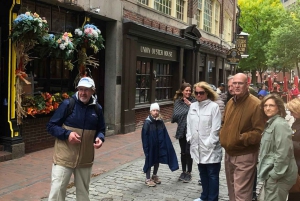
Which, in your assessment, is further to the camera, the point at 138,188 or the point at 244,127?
the point at 138,188

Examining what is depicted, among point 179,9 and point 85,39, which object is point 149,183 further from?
point 179,9

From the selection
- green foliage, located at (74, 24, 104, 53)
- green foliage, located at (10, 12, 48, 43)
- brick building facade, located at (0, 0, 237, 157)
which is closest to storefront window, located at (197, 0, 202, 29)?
brick building facade, located at (0, 0, 237, 157)

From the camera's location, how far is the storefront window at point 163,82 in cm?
1508

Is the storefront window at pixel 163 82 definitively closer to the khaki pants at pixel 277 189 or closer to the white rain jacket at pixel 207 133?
the white rain jacket at pixel 207 133

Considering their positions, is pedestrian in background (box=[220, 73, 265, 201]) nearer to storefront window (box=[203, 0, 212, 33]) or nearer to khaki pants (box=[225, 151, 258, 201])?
khaki pants (box=[225, 151, 258, 201])

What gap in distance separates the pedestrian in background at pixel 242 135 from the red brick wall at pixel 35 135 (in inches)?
197

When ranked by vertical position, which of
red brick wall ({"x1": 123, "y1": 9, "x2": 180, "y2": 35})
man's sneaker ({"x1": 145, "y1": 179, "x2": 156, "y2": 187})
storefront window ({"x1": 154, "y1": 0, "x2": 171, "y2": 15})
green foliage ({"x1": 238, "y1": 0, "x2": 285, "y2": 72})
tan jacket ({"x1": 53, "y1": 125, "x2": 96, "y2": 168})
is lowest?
man's sneaker ({"x1": 145, "y1": 179, "x2": 156, "y2": 187})

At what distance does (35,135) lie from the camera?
842 cm

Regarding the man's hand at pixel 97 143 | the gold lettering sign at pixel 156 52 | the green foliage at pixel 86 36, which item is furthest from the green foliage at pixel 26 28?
the gold lettering sign at pixel 156 52

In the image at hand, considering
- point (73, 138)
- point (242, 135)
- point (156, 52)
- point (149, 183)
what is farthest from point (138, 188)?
point (156, 52)

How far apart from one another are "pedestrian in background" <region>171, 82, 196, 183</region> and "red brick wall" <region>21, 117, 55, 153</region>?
3489 mm

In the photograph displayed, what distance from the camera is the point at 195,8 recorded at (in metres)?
18.1

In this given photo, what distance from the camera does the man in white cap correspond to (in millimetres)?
4090

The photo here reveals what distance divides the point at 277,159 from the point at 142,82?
9.78 metres
